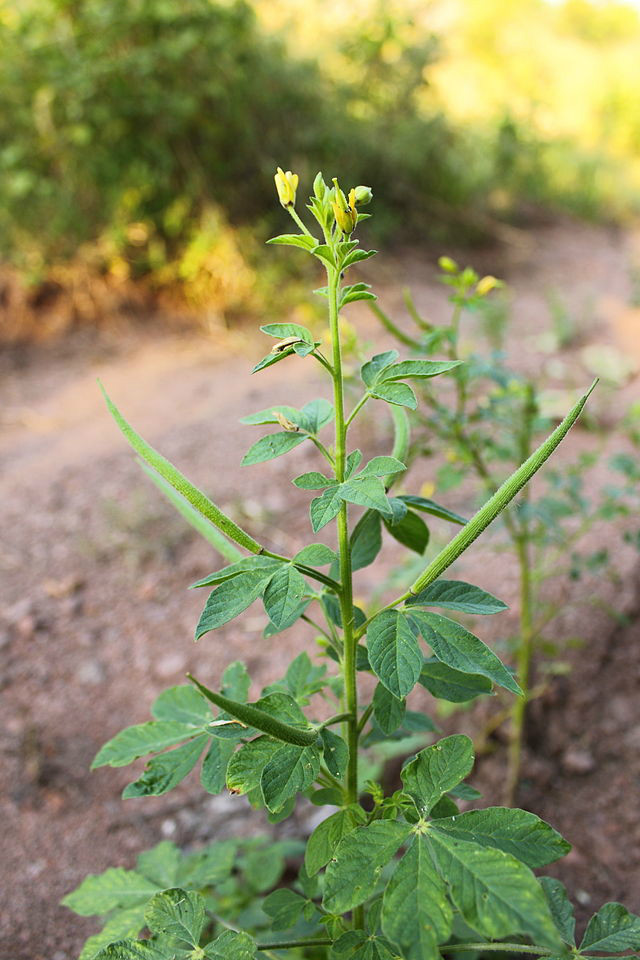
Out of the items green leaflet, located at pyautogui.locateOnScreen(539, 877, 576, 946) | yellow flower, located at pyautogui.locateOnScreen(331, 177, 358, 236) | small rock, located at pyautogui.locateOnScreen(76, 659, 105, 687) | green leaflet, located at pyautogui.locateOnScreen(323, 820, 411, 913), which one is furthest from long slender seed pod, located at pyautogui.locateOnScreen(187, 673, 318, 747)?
small rock, located at pyautogui.locateOnScreen(76, 659, 105, 687)

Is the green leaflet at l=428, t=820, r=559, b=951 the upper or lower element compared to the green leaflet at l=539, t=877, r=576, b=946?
upper

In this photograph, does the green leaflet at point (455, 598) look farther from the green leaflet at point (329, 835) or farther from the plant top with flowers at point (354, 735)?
the green leaflet at point (329, 835)

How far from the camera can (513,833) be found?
0.78 meters

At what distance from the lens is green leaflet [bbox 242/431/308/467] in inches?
33.2

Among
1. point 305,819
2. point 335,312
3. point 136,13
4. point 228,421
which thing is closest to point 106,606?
point 305,819

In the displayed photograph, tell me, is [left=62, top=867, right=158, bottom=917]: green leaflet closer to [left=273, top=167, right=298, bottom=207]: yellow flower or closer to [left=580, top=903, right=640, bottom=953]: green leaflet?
[left=580, top=903, right=640, bottom=953]: green leaflet

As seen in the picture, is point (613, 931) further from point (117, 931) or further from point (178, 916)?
point (117, 931)

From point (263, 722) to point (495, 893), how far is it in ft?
0.87

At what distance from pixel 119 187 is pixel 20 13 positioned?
934mm

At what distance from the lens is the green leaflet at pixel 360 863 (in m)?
0.75

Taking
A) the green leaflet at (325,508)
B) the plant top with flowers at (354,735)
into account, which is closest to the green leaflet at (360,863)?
the plant top with flowers at (354,735)

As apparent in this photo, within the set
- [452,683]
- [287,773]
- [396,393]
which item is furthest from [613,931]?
[396,393]

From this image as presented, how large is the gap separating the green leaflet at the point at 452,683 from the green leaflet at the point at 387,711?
0.21 ft

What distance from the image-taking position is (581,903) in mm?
1439
